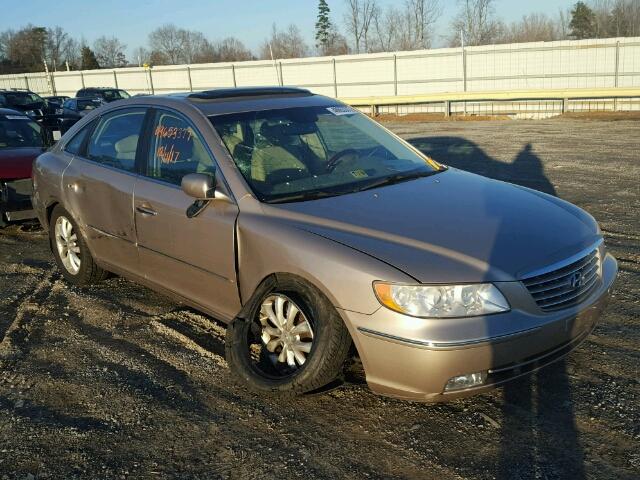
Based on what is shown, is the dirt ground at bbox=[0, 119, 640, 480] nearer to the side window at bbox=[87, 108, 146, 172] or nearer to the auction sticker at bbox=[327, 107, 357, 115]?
the side window at bbox=[87, 108, 146, 172]

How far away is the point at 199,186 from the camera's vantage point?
393 centimetres

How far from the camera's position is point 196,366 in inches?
163

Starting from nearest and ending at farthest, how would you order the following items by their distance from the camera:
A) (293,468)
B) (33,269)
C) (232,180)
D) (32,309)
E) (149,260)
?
(293,468) → (232,180) → (149,260) → (32,309) → (33,269)

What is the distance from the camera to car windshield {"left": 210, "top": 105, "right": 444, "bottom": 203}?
4098 mm

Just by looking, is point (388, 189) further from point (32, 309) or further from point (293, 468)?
point (32, 309)

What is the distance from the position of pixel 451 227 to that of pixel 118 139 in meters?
2.93

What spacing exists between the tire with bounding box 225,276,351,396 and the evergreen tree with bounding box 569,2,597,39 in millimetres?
59324

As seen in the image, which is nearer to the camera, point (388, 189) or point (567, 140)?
point (388, 189)

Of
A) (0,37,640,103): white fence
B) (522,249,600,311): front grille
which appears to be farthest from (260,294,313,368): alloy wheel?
(0,37,640,103): white fence

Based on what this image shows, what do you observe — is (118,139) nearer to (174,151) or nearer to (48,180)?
(174,151)

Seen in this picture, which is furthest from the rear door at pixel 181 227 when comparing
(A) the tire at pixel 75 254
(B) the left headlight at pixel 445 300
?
(B) the left headlight at pixel 445 300

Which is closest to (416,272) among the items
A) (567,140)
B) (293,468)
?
(293,468)

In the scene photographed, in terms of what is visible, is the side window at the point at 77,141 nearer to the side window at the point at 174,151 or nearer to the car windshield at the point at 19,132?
the side window at the point at 174,151

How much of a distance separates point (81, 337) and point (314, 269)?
2.26 metres
